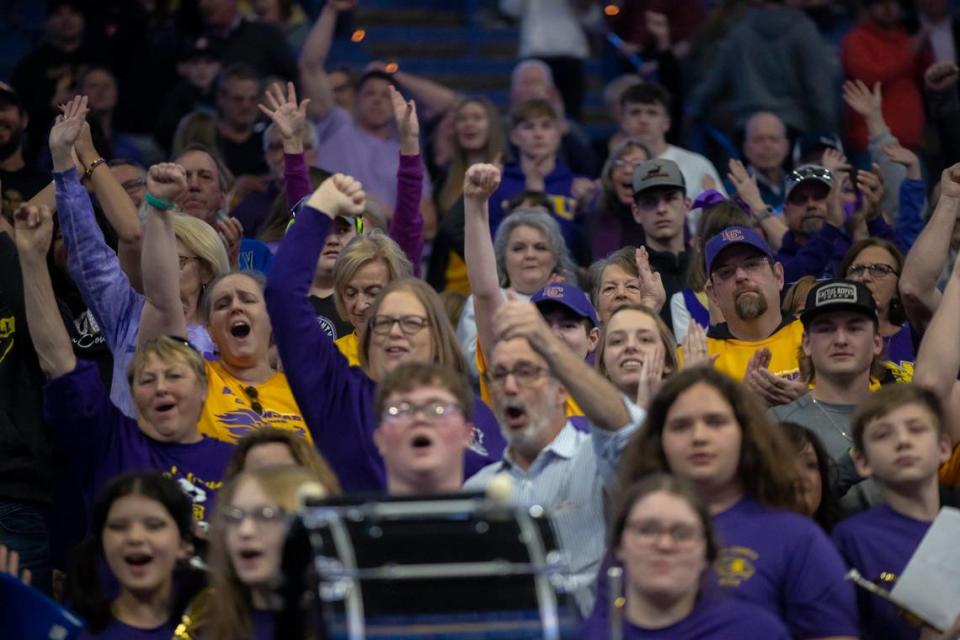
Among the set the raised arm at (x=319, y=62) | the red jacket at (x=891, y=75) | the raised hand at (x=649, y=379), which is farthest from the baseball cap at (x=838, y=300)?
the red jacket at (x=891, y=75)

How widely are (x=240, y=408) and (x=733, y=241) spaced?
221 centimetres

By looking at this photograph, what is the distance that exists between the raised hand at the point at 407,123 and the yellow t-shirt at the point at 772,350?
1.60m

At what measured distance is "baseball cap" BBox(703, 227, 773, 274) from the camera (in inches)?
327

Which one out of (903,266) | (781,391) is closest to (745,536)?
(781,391)

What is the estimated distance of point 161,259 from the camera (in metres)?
7.28

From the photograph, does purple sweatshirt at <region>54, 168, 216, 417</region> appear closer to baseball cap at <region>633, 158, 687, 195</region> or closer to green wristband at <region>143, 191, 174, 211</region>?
green wristband at <region>143, 191, 174, 211</region>

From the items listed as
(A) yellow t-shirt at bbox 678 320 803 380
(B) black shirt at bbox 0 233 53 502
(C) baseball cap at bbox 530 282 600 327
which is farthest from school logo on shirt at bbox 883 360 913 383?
(B) black shirt at bbox 0 233 53 502

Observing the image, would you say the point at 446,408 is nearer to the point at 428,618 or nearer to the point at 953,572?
the point at 428,618

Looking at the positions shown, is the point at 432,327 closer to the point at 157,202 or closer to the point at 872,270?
the point at 157,202

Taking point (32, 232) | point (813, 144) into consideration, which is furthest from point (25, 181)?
point (813, 144)

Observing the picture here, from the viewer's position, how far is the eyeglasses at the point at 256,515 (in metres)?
5.37

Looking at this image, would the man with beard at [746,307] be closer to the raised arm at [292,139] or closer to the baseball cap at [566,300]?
the baseball cap at [566,300]

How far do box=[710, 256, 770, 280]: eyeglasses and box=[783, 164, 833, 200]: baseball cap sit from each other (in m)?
1.64

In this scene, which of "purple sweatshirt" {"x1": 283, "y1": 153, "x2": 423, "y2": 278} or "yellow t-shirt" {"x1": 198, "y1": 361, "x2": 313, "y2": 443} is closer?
"yellow t-shirt" {"x1": 198, "y1": 361, "x2": 313, "y2": 443}
